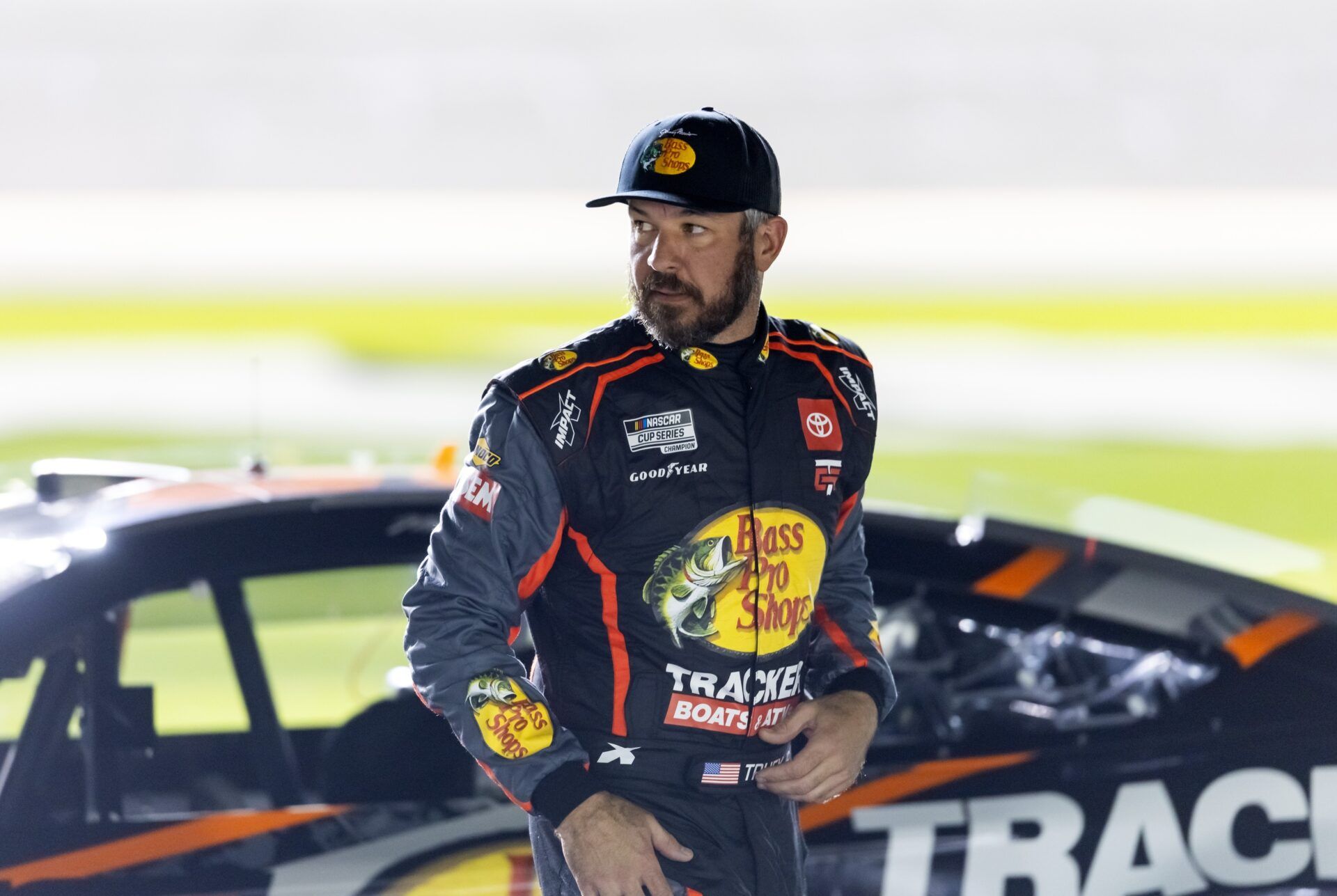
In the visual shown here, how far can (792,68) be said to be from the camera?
664 inches

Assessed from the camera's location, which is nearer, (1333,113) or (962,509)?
(962,509)

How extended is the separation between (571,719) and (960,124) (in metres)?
15.6

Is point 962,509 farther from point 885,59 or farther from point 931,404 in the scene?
point 885,59

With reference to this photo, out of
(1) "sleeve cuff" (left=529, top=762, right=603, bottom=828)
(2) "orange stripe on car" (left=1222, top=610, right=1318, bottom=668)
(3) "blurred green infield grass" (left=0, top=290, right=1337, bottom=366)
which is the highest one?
(1) "sleeve cuff" (left=529, top=762, right=603, bottom=828)

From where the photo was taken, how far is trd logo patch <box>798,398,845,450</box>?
1670 millimetres

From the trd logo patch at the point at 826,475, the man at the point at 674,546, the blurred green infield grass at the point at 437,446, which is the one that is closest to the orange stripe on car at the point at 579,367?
the man at the point at 674,546

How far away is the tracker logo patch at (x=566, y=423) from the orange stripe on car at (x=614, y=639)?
0.32 ft

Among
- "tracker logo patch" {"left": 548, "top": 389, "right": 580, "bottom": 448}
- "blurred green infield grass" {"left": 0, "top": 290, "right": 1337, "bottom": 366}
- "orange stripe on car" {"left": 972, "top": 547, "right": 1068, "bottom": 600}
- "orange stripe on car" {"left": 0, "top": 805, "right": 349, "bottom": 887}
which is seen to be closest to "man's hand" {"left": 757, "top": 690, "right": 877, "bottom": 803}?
"tracker logo patch" {"left": 548, "top": 389, "right": 580, "bottom": 448}

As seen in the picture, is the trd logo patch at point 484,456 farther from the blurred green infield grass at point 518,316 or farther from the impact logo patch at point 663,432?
the blurred green infield grass at point 518,316

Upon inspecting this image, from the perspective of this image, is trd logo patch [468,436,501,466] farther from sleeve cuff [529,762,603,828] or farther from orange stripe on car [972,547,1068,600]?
orange stripe on car [972,547,1068,600]

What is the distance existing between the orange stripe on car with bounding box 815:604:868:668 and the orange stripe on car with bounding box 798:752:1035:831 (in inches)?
18.2

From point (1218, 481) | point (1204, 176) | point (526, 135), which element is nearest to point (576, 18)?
point (526, 135)

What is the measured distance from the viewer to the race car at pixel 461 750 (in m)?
2.04

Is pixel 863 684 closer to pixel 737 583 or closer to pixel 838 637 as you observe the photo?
pixel 838 637
